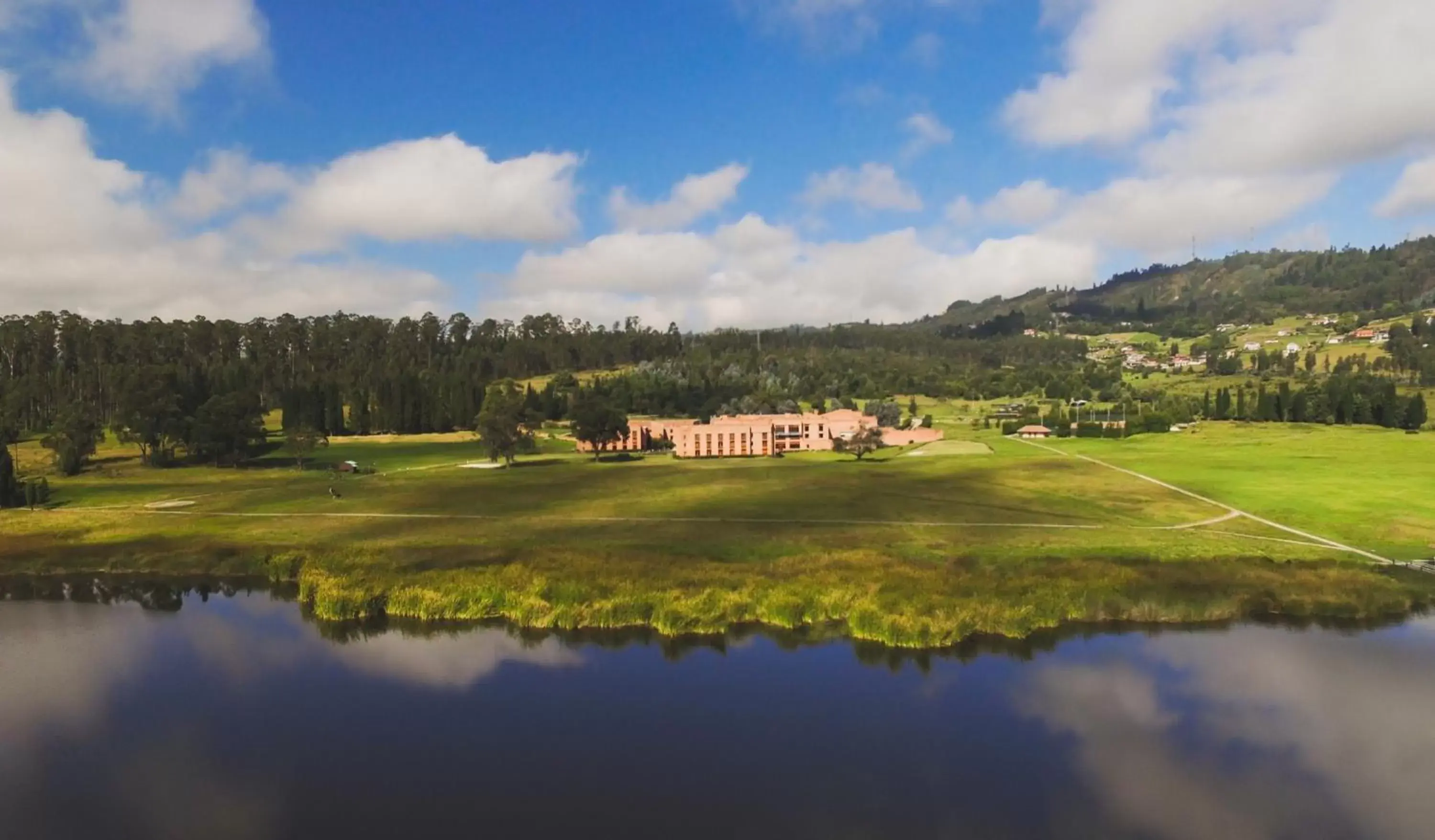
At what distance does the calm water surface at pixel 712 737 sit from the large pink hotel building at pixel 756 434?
296ft

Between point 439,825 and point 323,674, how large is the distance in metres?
15.9

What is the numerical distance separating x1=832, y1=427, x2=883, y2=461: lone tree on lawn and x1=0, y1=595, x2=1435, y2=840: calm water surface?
79.7m

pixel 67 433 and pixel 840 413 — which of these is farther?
pixel 840 413

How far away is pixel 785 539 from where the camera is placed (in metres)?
60.9

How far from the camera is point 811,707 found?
34062 mm

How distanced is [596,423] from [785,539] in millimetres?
62006

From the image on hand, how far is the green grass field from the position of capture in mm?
45156

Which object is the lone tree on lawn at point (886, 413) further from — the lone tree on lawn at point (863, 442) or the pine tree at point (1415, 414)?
the pine tree at point (1415, 414)

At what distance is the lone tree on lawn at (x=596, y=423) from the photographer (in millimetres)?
118250

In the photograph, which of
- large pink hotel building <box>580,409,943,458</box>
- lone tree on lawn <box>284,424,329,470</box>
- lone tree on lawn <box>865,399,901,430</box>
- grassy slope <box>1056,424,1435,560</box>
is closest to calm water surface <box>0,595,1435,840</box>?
grassy slope <box>1056,424,1435,560</box>

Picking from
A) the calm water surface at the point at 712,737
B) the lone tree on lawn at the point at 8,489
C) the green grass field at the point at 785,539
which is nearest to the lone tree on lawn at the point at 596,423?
the green grass field at the point at 785,539

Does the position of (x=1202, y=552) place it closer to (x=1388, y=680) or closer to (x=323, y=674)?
(x=1388, y=680)

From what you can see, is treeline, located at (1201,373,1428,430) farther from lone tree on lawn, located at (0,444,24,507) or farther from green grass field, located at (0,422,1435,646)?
lone tree on lawn, located at (0,444,24,507)

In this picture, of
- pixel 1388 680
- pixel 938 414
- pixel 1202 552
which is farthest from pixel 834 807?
pixel 938 414
